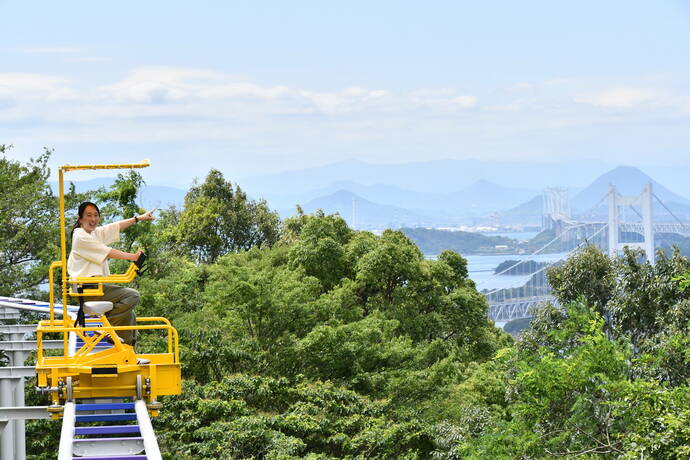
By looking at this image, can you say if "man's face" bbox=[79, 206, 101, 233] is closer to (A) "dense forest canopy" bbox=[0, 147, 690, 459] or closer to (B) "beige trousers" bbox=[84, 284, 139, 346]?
(B) "beige trousers" bbox=[84, 284, 139, 346]

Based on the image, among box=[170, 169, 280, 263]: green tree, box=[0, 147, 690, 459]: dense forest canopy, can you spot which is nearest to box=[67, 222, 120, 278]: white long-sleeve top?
box=[0, 147, 690, 459]: dense forest canopy

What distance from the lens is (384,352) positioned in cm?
2539

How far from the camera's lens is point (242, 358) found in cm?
2248

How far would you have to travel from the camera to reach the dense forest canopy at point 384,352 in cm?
1688

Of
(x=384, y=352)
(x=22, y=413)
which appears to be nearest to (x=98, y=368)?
(x=22, y=413)

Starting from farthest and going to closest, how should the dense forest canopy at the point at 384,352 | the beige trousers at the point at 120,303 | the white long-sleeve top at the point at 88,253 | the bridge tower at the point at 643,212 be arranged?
the bridge tower at the point at 643,212
the dense forest canopy at the point at 384,352
the beige trousers at the point at 120,303
the white long-sleeve top at the point at 88,253

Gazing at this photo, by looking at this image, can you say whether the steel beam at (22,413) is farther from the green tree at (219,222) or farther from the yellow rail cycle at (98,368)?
the green tree at (219,222)

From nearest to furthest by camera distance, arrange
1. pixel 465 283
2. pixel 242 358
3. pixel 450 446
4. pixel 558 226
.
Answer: pixel 450 446
pixel 242 358
pixel 465 283
pixel 558 226

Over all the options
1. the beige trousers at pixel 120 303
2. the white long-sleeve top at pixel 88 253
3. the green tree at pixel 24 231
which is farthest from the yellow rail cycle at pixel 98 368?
the green tree at pixel 24 231

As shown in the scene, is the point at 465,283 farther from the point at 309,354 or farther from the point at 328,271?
the point at 309,354

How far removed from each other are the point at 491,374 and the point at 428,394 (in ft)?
5.61

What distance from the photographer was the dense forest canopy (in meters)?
16.9

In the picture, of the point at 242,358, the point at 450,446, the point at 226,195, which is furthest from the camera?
the point at 226,195

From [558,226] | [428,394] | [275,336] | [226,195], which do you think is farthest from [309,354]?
[558,226]
